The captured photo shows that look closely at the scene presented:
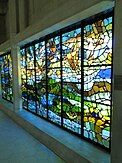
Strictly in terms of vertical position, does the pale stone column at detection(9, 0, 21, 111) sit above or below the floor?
above

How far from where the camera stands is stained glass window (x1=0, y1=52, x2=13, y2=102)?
680 centimetres

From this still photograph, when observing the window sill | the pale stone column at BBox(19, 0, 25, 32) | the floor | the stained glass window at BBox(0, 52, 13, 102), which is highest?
the pale stone column at BBox(19, 0, 25, 32)

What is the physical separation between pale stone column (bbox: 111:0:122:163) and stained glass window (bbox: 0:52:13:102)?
16.9ft

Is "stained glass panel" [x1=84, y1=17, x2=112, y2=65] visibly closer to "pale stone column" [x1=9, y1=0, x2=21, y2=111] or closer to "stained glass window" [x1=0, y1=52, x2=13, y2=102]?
"pale stone column" [x1=9, y1=0, x2=21, y2=111]

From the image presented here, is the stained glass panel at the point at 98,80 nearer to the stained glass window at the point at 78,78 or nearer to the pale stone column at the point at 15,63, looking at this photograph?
the stained glass window at the point at 78,78

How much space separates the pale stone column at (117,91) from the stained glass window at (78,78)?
570mm

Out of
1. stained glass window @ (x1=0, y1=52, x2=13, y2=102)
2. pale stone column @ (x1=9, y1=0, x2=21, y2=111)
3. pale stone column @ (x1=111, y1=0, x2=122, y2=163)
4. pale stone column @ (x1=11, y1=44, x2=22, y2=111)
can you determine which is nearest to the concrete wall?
pale stone column @ (x1=111, y1=0, x2=122, y2=163)

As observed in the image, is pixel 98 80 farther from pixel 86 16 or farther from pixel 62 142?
pixel 62 142

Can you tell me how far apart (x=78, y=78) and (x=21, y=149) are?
161cm

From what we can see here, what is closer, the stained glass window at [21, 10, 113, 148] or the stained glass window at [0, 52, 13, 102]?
the stained glass window at [21, 10, 113, 148]

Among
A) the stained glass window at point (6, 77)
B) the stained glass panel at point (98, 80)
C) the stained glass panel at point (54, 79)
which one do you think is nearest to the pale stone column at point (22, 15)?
the stained glass panel at point (54, 79)

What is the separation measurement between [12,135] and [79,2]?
10.1 ft

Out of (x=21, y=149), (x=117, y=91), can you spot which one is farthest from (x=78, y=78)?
(x=21, y=149)

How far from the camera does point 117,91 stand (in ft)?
6.64
